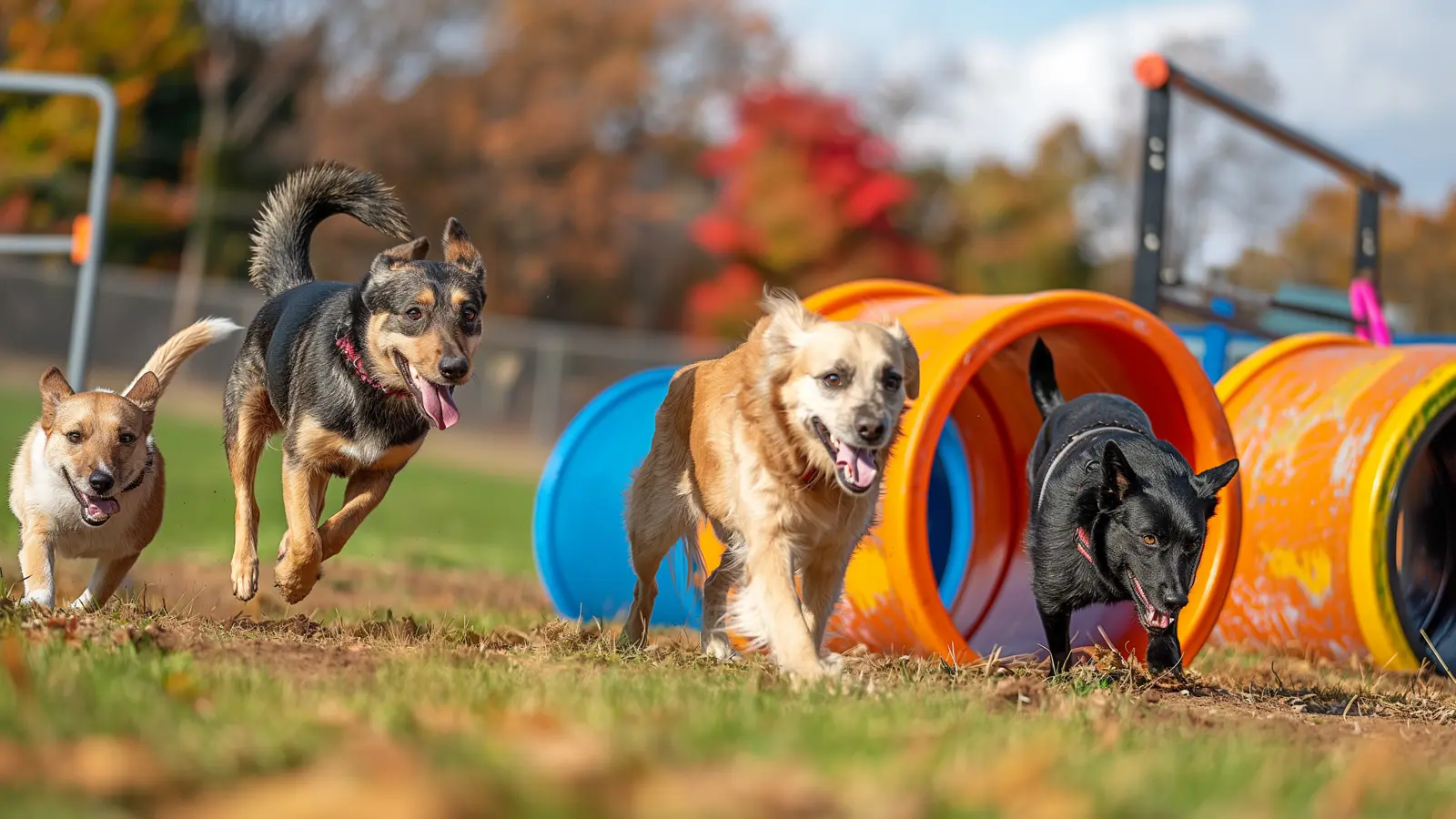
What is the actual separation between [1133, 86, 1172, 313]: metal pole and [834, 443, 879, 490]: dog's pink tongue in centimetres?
424

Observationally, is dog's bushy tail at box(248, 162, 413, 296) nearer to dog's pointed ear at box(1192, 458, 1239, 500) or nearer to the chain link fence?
dog's pointed ear at box(1192, 458, 1239, 500)

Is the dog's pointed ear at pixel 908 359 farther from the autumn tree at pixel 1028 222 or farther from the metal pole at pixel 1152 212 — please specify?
the autumn tree at pixel 1028 222

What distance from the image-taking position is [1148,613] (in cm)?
497

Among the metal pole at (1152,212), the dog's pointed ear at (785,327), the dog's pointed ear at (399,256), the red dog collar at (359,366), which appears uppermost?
the metal pole at (1152,212)

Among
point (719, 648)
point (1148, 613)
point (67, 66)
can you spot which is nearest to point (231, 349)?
point (67, 66)

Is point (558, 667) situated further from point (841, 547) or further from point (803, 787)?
point (803, 787)

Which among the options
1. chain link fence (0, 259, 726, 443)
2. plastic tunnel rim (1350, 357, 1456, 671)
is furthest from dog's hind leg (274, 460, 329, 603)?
chain link fence (0, 259, 726, 443)

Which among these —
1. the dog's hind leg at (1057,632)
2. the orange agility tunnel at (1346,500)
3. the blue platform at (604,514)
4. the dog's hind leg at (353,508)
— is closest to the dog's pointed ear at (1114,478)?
the dog's hind leg at (1057,632)

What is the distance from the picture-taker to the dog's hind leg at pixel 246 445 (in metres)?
5.00

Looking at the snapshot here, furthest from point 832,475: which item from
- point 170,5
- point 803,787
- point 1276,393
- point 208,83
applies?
point 208,83

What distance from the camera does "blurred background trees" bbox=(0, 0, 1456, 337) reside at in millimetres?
26594

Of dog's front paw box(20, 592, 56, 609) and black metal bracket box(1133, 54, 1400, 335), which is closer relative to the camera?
dog's front paw box(20, 592, 56, 609)

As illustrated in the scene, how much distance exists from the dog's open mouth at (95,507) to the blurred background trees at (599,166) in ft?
69.7

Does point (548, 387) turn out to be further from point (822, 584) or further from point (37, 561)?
point (822, 584)
